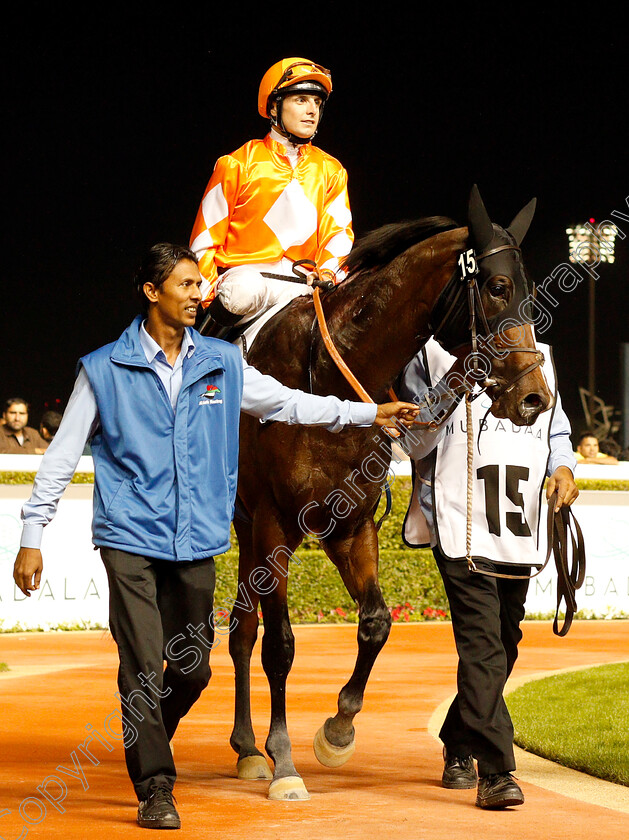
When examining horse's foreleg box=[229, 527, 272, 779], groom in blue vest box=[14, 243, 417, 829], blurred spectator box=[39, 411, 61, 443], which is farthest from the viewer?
blurred spectator box=[39, 411, 61, 443]

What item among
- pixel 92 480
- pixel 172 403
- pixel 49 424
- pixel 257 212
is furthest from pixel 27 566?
pixel 49 424

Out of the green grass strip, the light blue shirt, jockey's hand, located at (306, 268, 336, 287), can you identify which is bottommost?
the green grass strip

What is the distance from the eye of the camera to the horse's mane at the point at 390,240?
164 inches

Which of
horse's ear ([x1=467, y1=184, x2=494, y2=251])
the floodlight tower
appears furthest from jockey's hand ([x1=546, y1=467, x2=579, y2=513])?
the floodlight tower

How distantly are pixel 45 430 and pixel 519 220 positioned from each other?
8803mm

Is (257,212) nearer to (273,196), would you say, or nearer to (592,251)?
(273,196)

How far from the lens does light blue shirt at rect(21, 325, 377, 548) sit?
11.7 feet

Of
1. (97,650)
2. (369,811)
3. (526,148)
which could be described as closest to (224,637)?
(97,650)

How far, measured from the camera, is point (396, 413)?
12.5 ft

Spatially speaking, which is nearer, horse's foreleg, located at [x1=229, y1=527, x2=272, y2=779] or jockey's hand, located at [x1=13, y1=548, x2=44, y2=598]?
jockey's hand, located at [x1=13, y1=548, x2=44, y2=598]

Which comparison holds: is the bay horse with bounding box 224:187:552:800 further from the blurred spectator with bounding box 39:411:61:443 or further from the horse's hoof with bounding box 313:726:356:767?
the blurred spectator with bounding box 39:411:61:443

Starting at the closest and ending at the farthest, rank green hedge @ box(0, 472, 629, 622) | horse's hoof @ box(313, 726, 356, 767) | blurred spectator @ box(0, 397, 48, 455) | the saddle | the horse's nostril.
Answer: the horse's nostril
horse's hoof @ box(313, 726, 356, 767)
the saddle
green hedge @ box(0, 472, 629, 622)
blurred spectator @ box(0, 397, 48, 455)

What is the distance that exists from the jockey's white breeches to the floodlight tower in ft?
44.6

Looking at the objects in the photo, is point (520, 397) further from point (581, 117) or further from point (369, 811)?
point (581, 117)
